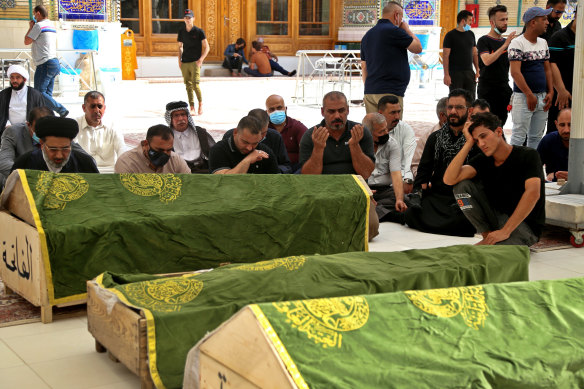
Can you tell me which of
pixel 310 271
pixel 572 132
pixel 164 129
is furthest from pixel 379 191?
pixel 310 271

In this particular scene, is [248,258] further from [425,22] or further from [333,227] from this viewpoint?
[425,22]

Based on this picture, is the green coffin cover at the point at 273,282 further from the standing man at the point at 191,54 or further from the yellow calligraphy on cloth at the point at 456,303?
the standing man at the point at 191,54

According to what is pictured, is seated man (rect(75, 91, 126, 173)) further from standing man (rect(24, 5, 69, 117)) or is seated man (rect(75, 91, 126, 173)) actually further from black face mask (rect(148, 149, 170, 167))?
standing man (rect(24, 5, 69, 117))

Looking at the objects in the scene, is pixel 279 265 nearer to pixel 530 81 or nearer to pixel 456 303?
pixel 456 303

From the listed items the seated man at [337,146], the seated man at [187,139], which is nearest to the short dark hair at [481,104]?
the seated man at [337,146]

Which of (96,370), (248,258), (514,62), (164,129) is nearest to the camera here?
(96,370)

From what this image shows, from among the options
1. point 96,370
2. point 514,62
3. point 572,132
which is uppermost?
point 514,62

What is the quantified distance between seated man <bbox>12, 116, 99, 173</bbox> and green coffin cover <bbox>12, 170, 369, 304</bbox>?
0.51 meters

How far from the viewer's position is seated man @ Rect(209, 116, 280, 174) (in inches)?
179

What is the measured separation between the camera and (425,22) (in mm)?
16391

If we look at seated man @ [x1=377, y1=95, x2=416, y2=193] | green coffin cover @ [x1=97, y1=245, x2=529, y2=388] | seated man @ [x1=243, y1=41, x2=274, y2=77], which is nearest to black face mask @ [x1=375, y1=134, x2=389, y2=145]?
seated man @ [x1=377, y1=95, x2=416, y2=193]

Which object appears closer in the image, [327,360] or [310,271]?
[327,360]

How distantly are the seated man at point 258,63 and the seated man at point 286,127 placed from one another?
11462 millimetres

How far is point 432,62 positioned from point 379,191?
1185 centimetres
